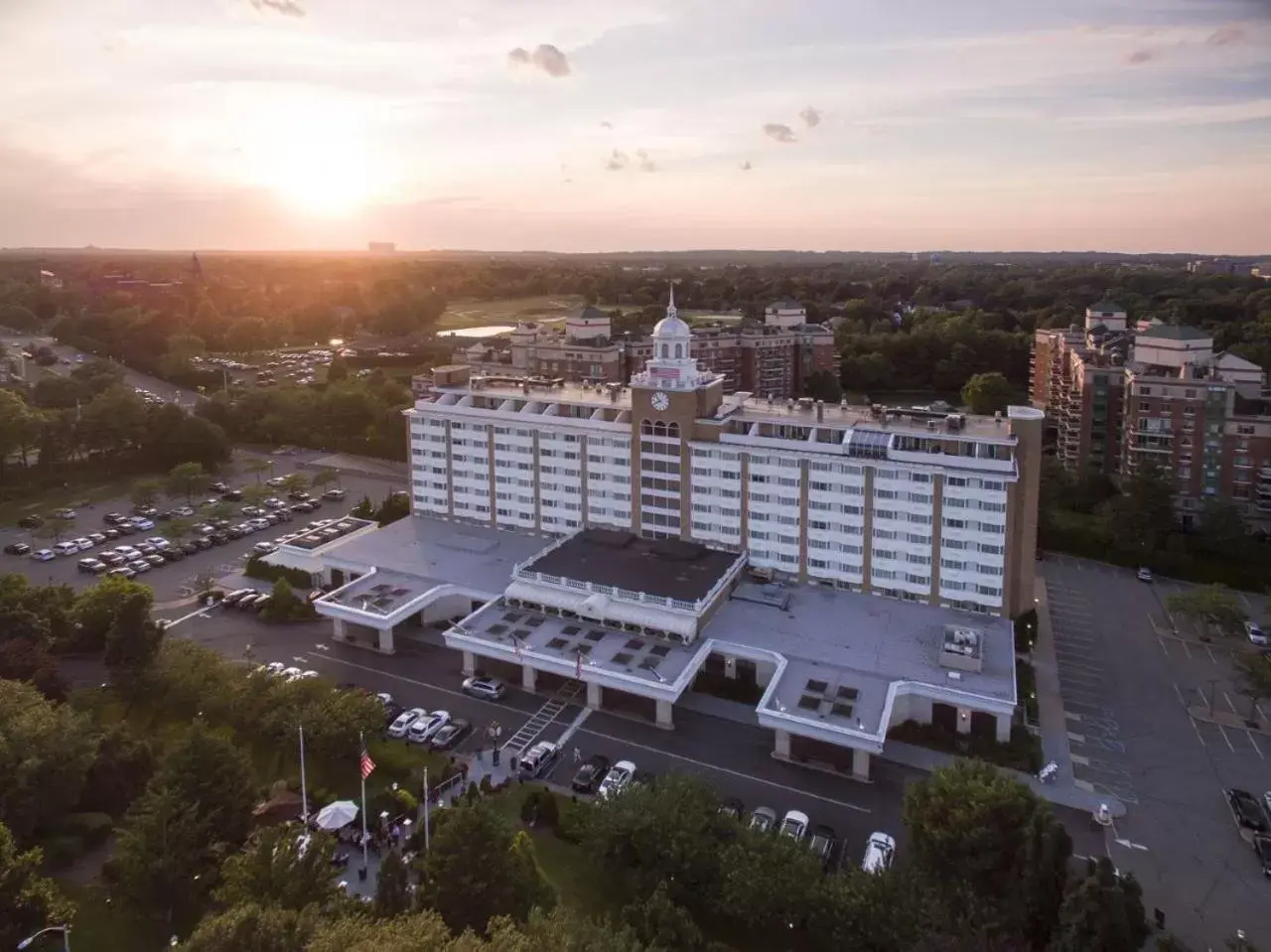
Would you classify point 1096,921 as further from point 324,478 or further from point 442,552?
point 324,478

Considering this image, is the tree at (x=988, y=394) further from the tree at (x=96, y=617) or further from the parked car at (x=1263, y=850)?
the tree at (x=96, y=617)

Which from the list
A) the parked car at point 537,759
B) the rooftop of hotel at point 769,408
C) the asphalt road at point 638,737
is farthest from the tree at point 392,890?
the rooftop of hotel at point 769,408

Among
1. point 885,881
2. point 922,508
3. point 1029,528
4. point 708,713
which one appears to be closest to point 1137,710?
point 1029,528

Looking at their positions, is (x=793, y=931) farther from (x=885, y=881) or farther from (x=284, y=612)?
(x=284, y=612)

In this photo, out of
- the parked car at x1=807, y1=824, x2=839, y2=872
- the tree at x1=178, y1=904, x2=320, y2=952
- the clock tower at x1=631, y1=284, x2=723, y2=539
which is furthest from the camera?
the clock tower at x1=631, y1=284, x2=723, y2=539

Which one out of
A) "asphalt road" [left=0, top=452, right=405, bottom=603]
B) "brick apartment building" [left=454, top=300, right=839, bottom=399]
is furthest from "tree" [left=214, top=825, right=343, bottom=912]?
"brick apartment building" [left=454, top=300, right=839, bottom=399]

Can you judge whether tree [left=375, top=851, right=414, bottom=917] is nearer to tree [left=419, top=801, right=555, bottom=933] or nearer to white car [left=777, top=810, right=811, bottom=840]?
tree [left=419, top=801, right=555, bottom=933]

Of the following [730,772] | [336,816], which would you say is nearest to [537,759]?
[730,772]
